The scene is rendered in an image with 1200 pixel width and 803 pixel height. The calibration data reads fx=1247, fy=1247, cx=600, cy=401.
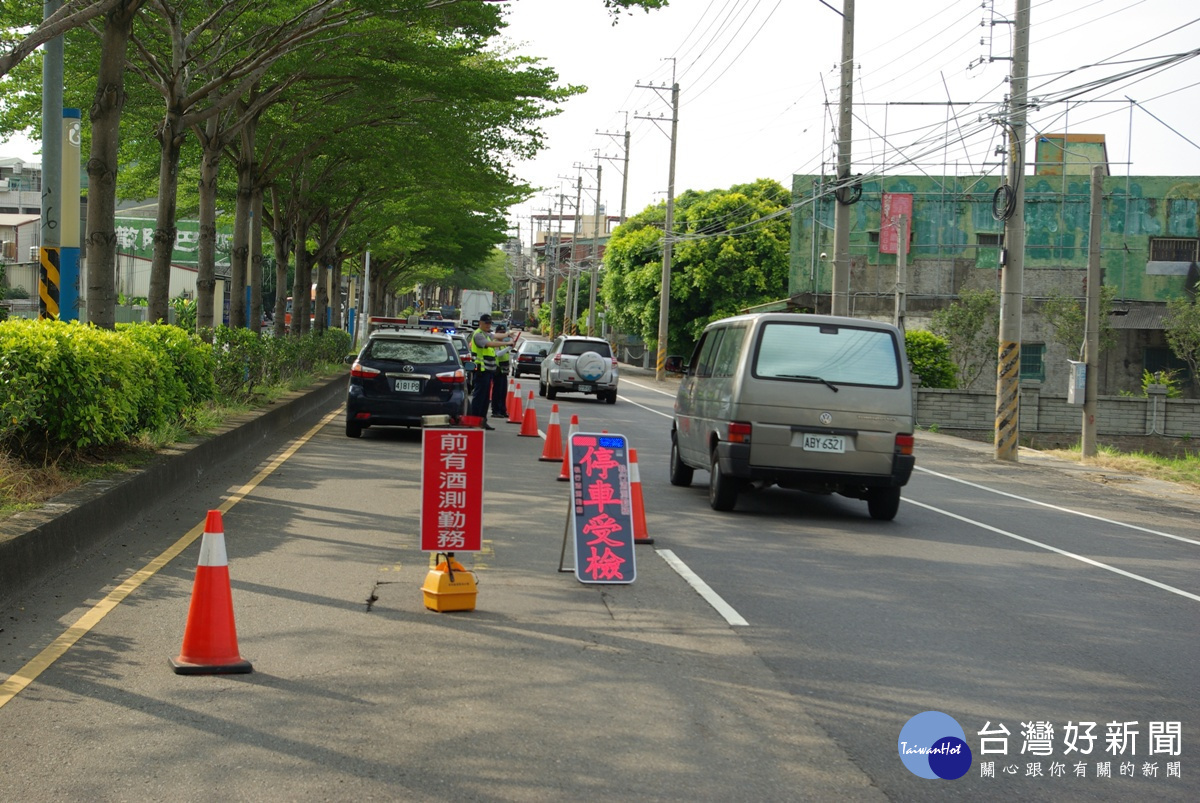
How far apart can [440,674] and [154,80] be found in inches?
658

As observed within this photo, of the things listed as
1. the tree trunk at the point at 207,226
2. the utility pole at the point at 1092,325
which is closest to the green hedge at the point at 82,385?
the tree trunk at the point at 207,226

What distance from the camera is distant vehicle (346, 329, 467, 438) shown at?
1836 centimetres

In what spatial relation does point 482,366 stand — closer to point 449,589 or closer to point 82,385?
point 82,385

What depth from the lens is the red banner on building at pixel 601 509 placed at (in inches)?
336

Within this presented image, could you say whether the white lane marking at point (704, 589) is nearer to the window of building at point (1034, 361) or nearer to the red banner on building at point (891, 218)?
the red banner on building at point (891, 218)

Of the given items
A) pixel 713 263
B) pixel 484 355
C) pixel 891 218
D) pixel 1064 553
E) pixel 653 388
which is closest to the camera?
pixel 1064 553

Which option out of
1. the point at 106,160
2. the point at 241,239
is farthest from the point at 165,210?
the point at 241,239

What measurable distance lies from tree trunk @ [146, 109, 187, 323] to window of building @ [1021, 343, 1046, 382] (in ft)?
112

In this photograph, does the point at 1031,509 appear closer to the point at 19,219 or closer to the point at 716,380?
the point at 716,380

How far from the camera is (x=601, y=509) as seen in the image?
8.69 meters

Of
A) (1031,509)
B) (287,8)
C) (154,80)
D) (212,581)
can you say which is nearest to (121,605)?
(212,581)

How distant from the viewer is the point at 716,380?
13047 mm

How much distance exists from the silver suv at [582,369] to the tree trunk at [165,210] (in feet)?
42.2

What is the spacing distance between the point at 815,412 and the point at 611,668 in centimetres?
601
